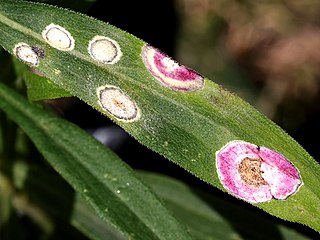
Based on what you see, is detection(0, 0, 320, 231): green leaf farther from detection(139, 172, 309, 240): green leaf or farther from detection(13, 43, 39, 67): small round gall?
detection(139, 172, 309, 240): green leaf

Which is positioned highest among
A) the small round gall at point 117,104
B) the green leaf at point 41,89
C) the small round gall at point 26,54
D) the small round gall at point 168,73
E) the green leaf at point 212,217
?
the green leaf at point 212,217

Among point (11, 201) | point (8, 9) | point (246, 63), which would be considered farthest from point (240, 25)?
point (8, 9)

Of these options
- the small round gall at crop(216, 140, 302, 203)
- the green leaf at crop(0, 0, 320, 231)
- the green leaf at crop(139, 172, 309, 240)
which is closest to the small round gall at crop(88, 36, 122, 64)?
the green leaf at crop(0, 0, 320, 231)

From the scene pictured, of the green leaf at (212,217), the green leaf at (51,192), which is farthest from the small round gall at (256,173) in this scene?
the green leaf at (51,192)

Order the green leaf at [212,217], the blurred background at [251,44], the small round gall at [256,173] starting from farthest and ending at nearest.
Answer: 1. the blurred background at [251,44]
2. the green leaf at [212,217]
3. the small round gall at [256,173]

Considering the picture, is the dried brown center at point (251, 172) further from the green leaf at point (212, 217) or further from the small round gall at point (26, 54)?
the green leaf at point (212, 217)

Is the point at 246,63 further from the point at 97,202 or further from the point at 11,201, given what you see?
the point at 97,202
